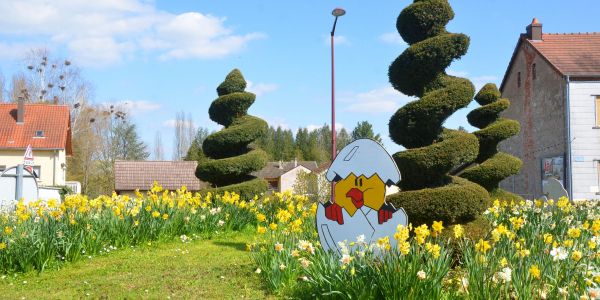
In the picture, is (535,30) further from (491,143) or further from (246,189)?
(246,189)

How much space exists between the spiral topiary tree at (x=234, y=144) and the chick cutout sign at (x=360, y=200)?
831cm

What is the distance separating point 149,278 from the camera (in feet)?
22.9

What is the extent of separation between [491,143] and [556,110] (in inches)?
408

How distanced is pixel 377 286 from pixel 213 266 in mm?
3291

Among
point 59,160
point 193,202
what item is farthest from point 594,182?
point 59,160

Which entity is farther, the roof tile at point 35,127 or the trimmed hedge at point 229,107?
the roof tile at point 35,127

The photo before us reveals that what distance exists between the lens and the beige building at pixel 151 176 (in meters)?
37.8

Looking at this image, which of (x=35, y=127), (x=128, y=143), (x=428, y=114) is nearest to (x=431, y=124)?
(x=428, y=114)

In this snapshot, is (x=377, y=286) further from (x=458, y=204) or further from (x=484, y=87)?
(x=484, y=87)

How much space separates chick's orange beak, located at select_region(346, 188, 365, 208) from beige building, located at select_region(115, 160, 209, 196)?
105ft

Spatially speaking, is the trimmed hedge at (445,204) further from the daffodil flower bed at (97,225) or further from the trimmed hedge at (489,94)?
the trimmed hedge at (489,94)

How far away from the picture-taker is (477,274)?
4621mm

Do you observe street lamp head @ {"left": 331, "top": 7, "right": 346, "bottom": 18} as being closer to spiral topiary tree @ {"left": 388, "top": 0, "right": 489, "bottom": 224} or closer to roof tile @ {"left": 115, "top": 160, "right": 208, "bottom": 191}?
spiral topiary tree @ {"left": 388, "top": 0, "right": 489, "bottom": 224}

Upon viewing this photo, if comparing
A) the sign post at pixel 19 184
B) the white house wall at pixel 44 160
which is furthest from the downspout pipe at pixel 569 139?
the white house wall at pixel 44 160
